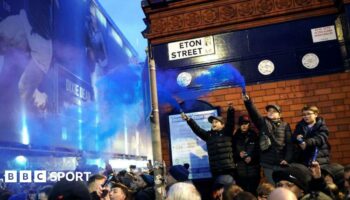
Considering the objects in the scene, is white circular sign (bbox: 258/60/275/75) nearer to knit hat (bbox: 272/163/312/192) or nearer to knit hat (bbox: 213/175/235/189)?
knit hat (bbox: 213/175/235/189)

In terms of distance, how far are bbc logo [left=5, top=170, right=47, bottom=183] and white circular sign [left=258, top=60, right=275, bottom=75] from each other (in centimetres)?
686

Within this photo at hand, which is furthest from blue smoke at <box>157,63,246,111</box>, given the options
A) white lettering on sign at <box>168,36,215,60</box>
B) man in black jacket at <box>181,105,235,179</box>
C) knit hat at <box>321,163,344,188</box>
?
knit hat at <box>321,163,344,188</box>

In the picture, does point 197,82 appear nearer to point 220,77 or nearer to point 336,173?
point 220,77

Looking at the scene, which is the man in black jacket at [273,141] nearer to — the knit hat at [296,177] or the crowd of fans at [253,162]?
the crowd of fans at [253,162]

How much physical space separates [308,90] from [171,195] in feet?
13.8

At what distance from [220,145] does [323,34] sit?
9.52 feet

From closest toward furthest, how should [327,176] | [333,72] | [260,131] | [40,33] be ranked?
[327,176], [260,131], [333,72], [40,33]

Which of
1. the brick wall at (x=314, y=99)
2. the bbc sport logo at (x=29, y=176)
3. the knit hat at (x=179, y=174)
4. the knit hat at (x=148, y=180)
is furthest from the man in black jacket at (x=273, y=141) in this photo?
the bbc sport logo at (x=29, y=176)

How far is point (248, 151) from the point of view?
593 cm

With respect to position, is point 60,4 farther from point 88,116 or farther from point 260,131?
point 260,131

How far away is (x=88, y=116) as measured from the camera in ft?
59.9

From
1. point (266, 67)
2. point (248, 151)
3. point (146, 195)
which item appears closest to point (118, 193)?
point (146, 195)

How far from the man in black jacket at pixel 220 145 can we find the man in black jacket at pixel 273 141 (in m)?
0.53

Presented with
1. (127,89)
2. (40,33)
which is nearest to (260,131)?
(40,33)
